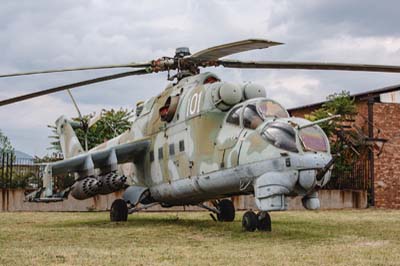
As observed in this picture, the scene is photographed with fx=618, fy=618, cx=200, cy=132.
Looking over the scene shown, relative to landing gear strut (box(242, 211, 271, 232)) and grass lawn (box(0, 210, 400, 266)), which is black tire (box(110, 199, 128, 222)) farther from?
landing gear strut (box(242, 211, 271, 232))

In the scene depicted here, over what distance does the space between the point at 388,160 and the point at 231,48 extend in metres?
19.3

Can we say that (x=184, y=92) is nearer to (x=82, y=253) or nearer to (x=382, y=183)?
(x=82, y=253)

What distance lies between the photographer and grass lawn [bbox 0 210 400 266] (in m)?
7.64

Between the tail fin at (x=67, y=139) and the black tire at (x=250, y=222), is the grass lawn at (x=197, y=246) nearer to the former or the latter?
the black tire at (x=250, y=222)

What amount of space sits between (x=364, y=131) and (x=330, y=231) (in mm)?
16607

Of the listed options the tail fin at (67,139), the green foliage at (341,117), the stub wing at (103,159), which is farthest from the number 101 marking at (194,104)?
the green foliage at (341,117)

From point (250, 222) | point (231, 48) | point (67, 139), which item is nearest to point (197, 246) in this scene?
point (250, 222)

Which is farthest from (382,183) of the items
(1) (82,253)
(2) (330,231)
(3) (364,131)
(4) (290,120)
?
(1) (82,253)

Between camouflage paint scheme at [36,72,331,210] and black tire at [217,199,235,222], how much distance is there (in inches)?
60.7

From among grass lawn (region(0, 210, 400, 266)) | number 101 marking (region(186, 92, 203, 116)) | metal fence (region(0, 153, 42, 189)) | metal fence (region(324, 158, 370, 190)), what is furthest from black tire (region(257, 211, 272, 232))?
metal fence (region(324, 158, 370, 190))

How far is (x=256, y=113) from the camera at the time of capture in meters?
11.5

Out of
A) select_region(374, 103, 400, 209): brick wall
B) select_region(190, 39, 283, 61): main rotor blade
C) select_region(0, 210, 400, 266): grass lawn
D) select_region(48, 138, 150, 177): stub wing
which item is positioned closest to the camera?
select_region(0, 210, 400, 266): grass lawn

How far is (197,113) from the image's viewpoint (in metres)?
13.0

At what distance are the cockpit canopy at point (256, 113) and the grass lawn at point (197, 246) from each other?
6.71 feet
